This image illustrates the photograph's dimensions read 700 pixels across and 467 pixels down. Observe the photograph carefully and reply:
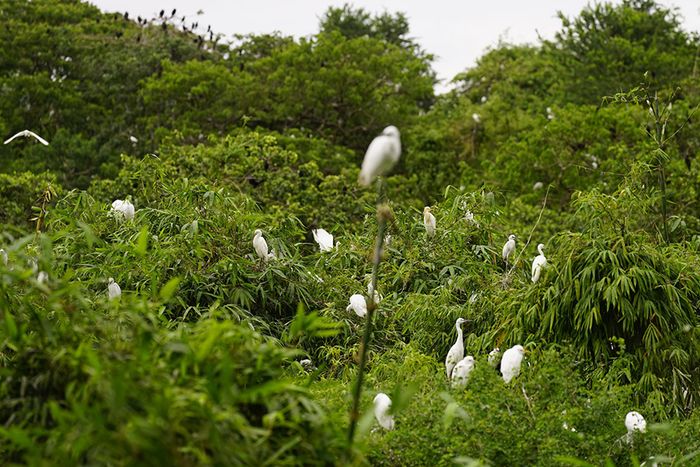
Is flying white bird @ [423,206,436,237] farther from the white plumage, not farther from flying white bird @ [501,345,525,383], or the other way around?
flying white bird @ [501,345,525,383]

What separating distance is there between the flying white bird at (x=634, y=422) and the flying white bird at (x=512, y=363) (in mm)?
458

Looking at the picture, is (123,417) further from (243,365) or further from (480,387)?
(480,387)

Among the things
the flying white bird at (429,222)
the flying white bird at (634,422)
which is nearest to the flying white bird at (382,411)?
the flying white bird at (634,422)

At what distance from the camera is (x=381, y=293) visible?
6.79 metres

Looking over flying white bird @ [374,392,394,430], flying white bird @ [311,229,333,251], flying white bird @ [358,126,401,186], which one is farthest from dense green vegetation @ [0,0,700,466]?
flying white bird @ [358,126,401,186]

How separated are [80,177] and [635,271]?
1195cm

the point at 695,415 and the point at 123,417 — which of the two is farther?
the point at 695,415

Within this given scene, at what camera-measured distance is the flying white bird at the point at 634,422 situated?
3.86 metres

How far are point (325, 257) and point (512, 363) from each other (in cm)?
309

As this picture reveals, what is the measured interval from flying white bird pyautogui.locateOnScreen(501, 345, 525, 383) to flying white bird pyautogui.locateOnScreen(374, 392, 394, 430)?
1.86 feet

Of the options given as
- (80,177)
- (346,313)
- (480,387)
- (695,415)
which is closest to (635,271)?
(695,415)

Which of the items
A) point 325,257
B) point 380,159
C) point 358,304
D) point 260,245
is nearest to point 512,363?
point 380,159

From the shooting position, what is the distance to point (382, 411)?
373cm

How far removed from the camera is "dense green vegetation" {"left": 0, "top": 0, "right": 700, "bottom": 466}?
222cm
